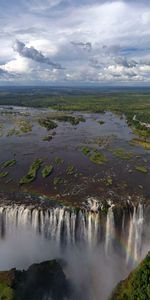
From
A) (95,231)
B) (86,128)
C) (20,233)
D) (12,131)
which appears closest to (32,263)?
(20,233)

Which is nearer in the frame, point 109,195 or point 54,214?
point 54,214

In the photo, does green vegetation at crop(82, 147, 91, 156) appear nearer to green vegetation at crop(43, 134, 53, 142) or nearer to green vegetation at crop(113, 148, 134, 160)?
green vegetation at crop(113, 148, 134, 160)

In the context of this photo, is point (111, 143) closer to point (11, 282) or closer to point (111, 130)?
point (111, 130)

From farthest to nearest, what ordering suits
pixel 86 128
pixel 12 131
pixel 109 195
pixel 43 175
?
pixel 86 128 < pixel 12 131 < pixel 43 175 < pixel 109 195

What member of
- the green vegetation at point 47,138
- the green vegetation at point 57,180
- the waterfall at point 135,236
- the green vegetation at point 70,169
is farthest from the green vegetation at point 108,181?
the green vegetation at point 47,138

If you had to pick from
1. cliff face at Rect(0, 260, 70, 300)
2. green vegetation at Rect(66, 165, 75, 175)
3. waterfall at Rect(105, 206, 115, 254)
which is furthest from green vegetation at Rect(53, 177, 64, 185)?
cliff face at Rect(0, 260, 70, 300)

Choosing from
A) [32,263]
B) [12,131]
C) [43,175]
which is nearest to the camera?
[32,263]

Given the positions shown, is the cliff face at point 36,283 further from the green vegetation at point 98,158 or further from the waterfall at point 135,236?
the green vegetation at point 98,158
